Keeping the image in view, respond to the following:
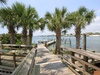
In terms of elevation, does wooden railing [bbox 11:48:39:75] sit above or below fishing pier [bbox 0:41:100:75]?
above

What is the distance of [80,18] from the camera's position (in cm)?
1853

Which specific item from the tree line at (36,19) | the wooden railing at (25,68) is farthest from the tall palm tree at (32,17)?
the wooden railing at (25,68)

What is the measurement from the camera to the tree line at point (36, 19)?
17.4 metres

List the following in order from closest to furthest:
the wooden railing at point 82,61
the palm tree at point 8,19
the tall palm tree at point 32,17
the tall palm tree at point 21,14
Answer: the wooden railing at point 82,61, the tall palm tree at point 21,14, the palm tree at point 8,19, the tall palm tree at point 32,17

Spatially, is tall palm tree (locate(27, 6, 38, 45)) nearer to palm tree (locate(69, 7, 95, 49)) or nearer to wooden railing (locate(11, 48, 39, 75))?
palm tree (locate(69, 7, 95, 49))

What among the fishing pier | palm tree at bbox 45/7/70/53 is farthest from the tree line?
the fishing pier

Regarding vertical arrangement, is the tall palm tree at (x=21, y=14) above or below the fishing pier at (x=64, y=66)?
above

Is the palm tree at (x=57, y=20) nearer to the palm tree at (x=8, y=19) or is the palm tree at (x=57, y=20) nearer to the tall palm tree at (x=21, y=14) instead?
the tall palm tree at (x=21, y=14)

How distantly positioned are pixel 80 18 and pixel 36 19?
16.4 feet

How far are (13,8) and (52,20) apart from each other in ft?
15.0

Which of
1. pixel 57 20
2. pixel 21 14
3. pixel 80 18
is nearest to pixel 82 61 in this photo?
pixel 21 14

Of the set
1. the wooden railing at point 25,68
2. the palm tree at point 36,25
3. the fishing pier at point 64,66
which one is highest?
the palm tree at point 36,25

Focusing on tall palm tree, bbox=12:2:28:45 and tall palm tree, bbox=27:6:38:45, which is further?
tall palm tree, bbox=27:6:38:45

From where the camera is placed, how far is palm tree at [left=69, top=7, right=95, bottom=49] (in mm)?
18531
